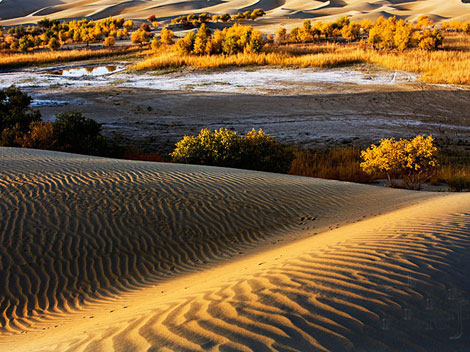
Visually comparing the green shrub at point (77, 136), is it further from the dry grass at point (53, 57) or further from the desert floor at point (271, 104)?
the dry grass at point (53, 57)

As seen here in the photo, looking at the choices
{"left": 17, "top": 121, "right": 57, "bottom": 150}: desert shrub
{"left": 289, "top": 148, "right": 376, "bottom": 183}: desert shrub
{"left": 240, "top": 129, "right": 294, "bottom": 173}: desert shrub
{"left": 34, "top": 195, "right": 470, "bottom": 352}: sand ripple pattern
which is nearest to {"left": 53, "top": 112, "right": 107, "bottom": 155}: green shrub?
{"left": 17, "top": 121, "right": 57, "bottom": 150}: desert shrub

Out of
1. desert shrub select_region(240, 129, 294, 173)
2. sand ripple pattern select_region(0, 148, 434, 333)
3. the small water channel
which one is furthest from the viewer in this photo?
the small water channel

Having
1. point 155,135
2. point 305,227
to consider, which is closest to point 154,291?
point 305,227

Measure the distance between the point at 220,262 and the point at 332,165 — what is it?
838 centimetres

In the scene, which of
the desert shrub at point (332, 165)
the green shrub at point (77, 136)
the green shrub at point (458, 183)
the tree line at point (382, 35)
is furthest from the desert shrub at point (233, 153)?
the tree line at point (382, 35)

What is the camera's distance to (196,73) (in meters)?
29.4

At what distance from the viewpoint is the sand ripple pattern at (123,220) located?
16.8 ft

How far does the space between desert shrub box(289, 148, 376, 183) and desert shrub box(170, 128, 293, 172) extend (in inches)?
30.0

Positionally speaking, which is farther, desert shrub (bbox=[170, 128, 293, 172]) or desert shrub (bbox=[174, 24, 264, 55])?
desert shrub (bbox=[174, 24, 264, 55])

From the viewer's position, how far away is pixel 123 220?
6.62 m

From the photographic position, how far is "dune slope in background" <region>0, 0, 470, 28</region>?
284 ft

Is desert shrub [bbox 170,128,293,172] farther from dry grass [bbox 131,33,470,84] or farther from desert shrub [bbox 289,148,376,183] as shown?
dry grass [bbox 131,33,470,84]

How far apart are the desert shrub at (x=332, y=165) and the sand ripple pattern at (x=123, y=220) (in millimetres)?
2692

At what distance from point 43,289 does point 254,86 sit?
2085 cm
